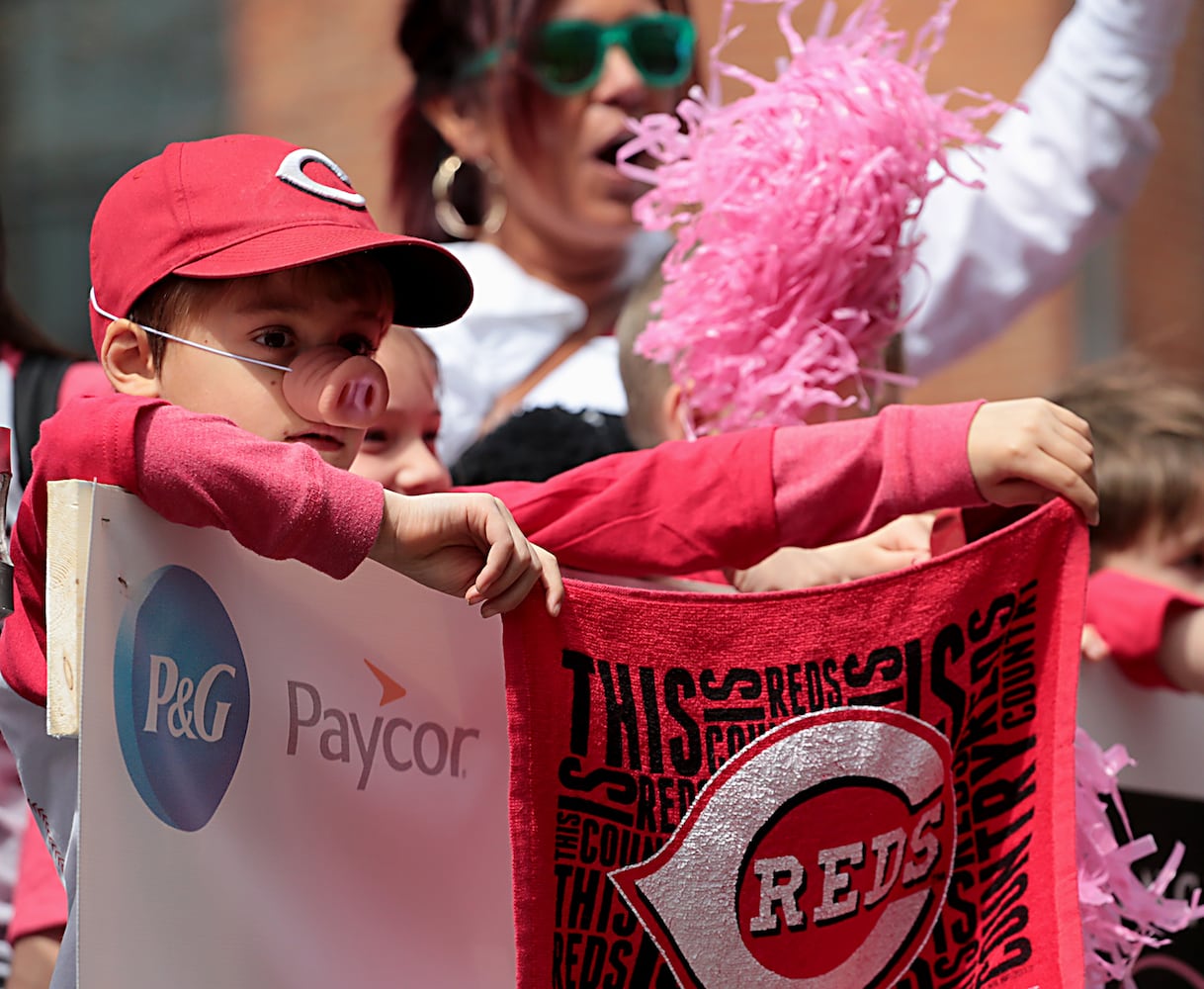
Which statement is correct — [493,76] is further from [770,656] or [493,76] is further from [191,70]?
[191,70]

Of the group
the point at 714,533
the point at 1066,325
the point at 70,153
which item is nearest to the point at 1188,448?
the point at 714,533

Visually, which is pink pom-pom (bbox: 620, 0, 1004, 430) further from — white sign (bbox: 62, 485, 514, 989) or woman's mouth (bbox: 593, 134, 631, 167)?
woman's mouth (bbox: 593, 134, 631, 167)

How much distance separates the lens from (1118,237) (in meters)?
6.14

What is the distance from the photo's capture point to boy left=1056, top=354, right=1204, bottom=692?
240cm

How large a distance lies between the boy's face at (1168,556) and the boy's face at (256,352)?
4.70 ft

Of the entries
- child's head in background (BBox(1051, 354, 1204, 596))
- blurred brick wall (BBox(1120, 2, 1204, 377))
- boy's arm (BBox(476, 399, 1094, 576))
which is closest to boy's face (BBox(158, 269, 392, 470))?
boy's arm (BBox(476, 399, 1094, 576))

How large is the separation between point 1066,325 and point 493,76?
341 cm

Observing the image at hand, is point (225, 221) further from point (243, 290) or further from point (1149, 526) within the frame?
point (1149, 526)

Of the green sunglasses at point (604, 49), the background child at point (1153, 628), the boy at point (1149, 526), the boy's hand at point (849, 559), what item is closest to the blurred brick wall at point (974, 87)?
the green sunglasses at point (604, 49)

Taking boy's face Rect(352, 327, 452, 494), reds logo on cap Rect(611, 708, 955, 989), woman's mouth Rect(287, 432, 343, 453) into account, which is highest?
woman's mouth Rect(287, 432, 343, 453)

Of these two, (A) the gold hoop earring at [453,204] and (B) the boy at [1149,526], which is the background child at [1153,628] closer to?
(B) the boy at [1149,526]

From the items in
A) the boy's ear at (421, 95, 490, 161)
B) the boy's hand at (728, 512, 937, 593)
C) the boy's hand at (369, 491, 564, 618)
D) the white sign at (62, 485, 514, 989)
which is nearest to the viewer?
the white sign at (62, 485, 514, 989)

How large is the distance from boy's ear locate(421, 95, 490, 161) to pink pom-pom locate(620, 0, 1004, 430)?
3.44ft

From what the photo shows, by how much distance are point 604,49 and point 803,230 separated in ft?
3.43
